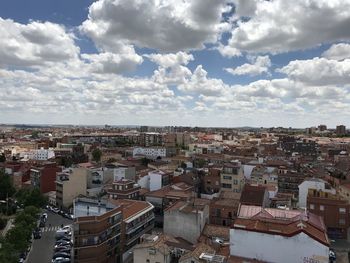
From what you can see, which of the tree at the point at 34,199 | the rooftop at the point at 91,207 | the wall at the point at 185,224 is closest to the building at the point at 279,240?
the wall at the point at 185,224

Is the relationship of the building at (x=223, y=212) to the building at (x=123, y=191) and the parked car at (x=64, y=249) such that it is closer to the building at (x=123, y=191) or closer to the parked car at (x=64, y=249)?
the building at (x=123, y=191)

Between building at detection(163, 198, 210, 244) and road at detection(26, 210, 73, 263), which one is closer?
road at detection(26, 210, 73, 263)

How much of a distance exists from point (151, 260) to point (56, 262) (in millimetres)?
10457

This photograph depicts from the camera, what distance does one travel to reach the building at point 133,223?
37219 millimetres

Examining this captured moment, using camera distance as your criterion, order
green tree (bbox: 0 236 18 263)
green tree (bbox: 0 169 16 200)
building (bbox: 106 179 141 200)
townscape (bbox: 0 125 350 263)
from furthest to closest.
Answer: green tree (bbox: 0 169 16 200) → building (bbox: 106 179 141 200) → green tree (bbox: 0 236 18 263) → townscape (bbox: 0 125 350 263)

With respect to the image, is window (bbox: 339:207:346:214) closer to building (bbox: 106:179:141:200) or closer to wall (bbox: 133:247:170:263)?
wall (bbox: 133:247:170:263)

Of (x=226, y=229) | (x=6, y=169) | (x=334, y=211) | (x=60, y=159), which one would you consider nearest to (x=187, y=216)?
(x=226, y=229)

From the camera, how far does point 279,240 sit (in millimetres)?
26500

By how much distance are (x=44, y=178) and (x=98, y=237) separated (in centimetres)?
3468

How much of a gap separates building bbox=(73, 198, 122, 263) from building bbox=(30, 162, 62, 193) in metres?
31.9

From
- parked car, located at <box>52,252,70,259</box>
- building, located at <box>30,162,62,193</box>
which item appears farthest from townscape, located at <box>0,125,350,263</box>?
parked car, located at <box>52,252,70,259</box>

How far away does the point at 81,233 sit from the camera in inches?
1292

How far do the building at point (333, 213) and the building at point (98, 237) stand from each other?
24748mm

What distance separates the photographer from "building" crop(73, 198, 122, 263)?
3281cm
